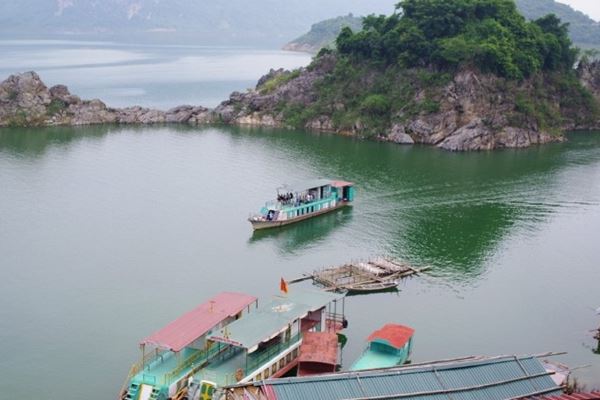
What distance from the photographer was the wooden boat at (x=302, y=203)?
1879 inches

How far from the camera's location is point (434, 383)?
2164cm

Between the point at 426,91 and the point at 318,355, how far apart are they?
56.9 meters

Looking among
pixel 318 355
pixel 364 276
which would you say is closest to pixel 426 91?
pixel 364 276

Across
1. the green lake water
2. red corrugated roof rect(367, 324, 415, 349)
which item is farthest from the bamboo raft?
red corrugated roof rect(367, 324, 415, 349)

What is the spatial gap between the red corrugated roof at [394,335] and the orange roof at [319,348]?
1.59 metres

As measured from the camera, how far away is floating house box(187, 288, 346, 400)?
83.7 feet

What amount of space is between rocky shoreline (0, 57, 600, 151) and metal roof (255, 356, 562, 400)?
5268 cm

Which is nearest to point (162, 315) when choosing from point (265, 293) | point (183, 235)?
point (265, 293)

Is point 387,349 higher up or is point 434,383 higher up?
point 434,383

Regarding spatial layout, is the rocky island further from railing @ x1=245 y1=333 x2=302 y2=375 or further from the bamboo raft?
railing @ x1=245 y1=333 x2=302 y2=375

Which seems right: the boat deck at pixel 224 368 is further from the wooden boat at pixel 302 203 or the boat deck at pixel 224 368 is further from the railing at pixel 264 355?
the wooden boat at pixel 302 203

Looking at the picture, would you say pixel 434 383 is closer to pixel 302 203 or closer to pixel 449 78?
pixel 302 203

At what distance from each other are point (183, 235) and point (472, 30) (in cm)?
4907

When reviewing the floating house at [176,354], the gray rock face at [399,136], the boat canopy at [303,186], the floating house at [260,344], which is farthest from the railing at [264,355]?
the gray rock face at [399,136]
